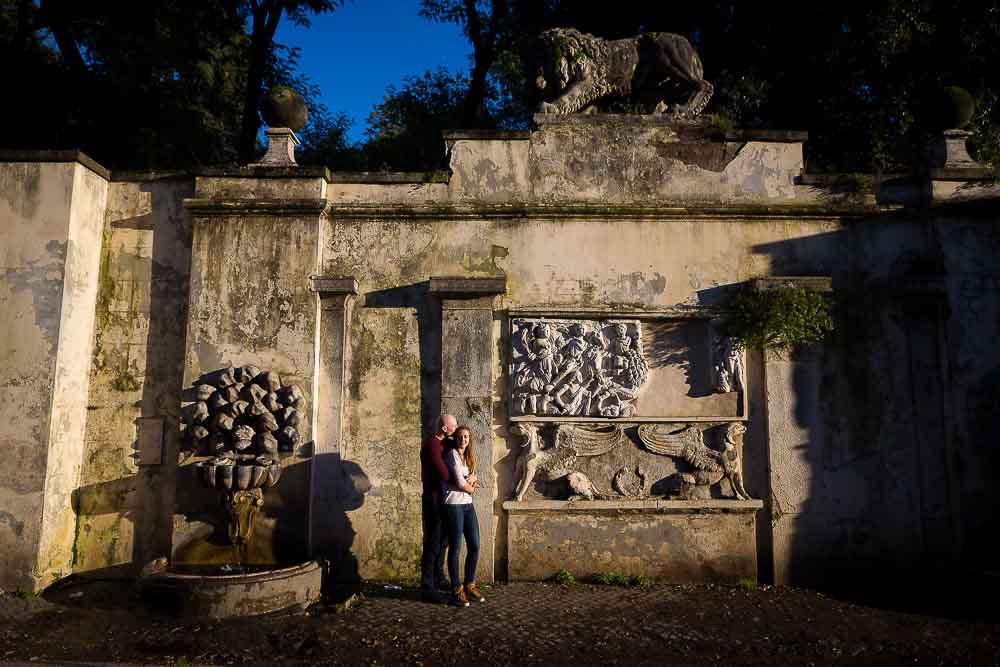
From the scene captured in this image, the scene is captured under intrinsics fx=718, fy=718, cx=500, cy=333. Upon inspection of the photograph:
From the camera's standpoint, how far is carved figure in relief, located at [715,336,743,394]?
766 centimetres

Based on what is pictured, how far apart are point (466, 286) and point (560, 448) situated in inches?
78.2

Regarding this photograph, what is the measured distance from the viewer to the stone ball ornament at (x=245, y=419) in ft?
23.7

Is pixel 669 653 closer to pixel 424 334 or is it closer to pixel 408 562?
pixel 408 562

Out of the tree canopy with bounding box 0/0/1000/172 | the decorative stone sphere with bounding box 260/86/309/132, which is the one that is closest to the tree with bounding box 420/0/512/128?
the tree canopy with bounding box 0/0/1000/172

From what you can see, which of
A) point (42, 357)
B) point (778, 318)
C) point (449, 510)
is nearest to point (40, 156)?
point (42, 357)

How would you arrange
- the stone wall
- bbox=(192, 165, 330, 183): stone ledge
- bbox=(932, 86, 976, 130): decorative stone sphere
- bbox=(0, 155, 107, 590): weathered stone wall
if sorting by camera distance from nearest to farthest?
bbox=(0, 155, 107, 590): weathered stone wall < the stone wall < bbox=(192, 165, 330, 183): stone ledge < bbox=(932, 86, 976, 130): decorative stone sphere

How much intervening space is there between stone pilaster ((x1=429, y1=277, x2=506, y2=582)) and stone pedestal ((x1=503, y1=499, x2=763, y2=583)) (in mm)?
297

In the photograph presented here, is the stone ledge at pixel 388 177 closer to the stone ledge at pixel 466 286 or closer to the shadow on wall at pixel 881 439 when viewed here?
the stone ledge at pixel 466 286

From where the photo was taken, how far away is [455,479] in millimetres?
6621

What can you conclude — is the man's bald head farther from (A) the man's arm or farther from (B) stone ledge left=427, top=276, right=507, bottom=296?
(B) stone ledge left=427, top=276, right=507, bottom=296

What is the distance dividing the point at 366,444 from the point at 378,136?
12.8 m

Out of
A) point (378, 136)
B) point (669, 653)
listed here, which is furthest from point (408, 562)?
point (378, 136)

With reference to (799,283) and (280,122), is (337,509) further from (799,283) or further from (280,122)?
(799,283)

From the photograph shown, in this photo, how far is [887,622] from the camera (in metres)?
6.23
